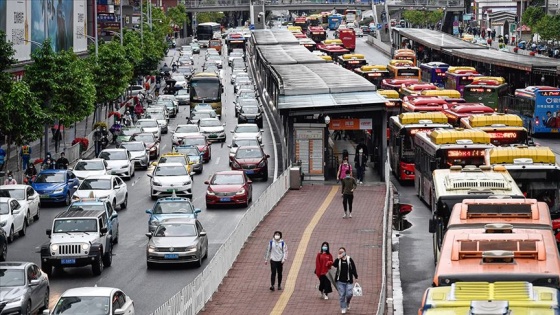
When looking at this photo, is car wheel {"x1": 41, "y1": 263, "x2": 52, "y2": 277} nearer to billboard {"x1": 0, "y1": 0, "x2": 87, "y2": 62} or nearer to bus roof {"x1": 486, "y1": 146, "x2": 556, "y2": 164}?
bus roof {"x1": 486, "y1": 146, "x2": 556, "y2": 164}

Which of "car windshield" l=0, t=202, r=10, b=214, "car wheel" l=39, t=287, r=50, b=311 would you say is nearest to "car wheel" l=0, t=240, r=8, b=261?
"car windshield" l=0, t=202, r=10, b=214

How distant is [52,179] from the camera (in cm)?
5200

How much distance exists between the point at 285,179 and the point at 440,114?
890 centimetres

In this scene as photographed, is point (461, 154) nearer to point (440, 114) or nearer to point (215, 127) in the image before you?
point (440, 114)

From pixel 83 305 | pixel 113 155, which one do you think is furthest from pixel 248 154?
pixel 83 305

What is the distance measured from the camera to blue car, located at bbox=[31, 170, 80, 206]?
51.3 meters

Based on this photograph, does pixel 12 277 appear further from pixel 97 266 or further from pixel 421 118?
pixel 421 118

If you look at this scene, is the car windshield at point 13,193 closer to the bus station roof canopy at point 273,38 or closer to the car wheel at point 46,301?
the car wheel at point 46,301

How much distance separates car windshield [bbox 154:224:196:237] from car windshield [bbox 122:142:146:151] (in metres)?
26.4

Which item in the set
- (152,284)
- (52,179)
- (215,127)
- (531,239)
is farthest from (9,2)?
(531,239)

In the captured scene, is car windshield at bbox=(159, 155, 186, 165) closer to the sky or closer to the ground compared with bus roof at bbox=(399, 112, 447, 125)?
closer to the ground

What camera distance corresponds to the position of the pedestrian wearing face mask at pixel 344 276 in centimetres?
2891

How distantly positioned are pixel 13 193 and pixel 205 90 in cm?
4606

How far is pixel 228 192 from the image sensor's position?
4994 cm
